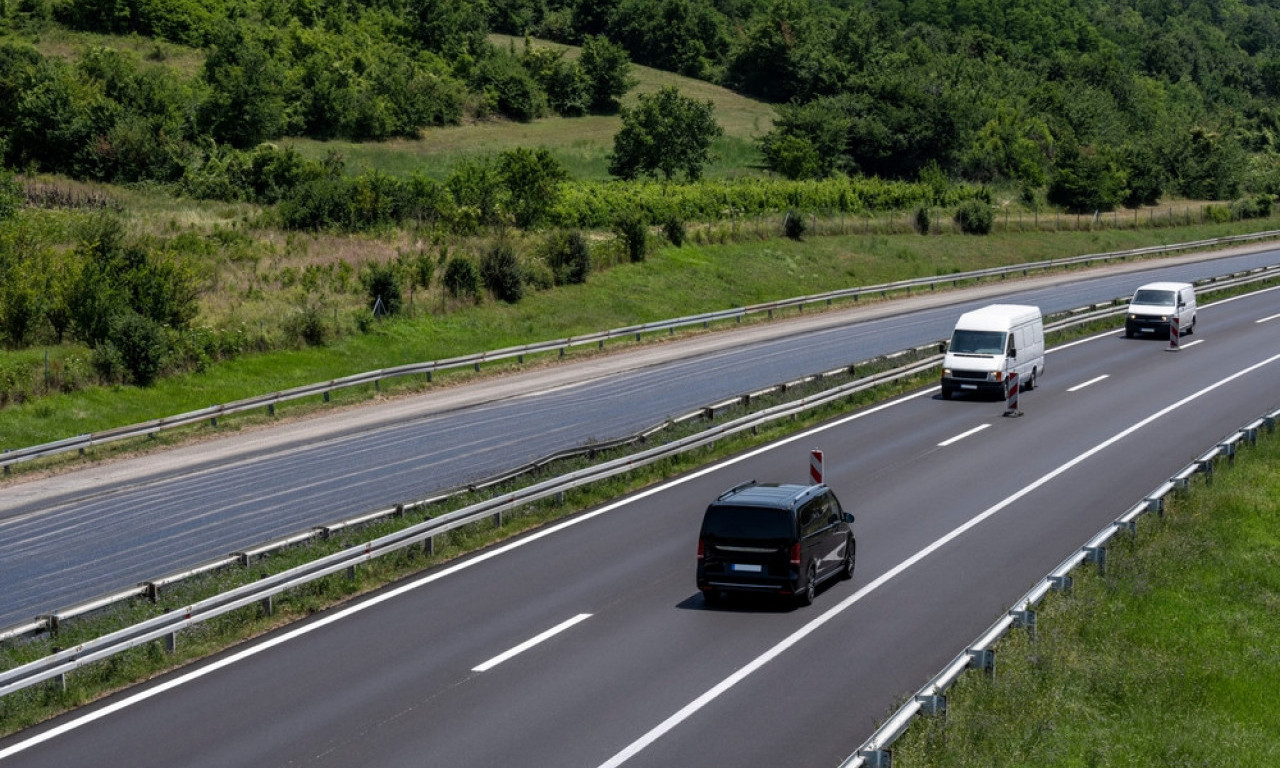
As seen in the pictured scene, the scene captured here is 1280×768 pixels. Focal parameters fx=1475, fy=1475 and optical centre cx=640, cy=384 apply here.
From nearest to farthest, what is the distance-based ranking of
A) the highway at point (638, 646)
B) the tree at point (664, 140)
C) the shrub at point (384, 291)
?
the highway at point (638, 646), the shrub at point (384, 291), the tree at point (664, 140)

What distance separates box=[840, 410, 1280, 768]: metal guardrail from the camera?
14.0 meters

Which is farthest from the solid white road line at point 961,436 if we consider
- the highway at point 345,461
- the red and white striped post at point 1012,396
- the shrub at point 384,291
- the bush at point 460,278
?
the bush at point 460,278

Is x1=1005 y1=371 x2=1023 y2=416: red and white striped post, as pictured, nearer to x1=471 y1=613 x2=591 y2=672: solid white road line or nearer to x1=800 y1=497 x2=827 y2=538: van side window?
x1=800 y1=497 x2=827 y2=538: van side window

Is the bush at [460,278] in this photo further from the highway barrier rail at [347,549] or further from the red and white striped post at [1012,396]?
the red and white striped post at [1012,396]

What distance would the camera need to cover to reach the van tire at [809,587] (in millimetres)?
21359

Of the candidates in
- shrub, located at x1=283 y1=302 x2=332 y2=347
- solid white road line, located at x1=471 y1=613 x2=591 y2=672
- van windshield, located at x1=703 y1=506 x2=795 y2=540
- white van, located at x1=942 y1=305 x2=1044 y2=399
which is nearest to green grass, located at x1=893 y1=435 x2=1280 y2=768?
van windshield, located at x1=703 y1=506 x2=795 y2=540

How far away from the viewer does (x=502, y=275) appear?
61.0 metres

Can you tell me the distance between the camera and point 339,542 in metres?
24.4

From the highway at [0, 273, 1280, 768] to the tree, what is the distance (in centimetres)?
6533

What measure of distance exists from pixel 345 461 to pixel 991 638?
68.8ft

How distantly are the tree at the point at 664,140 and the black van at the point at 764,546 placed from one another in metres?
76.4

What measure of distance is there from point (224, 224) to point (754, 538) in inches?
2120

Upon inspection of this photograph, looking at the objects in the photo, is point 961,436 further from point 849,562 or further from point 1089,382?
point 849,562

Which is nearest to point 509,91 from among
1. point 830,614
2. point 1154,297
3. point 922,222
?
point 922,222
